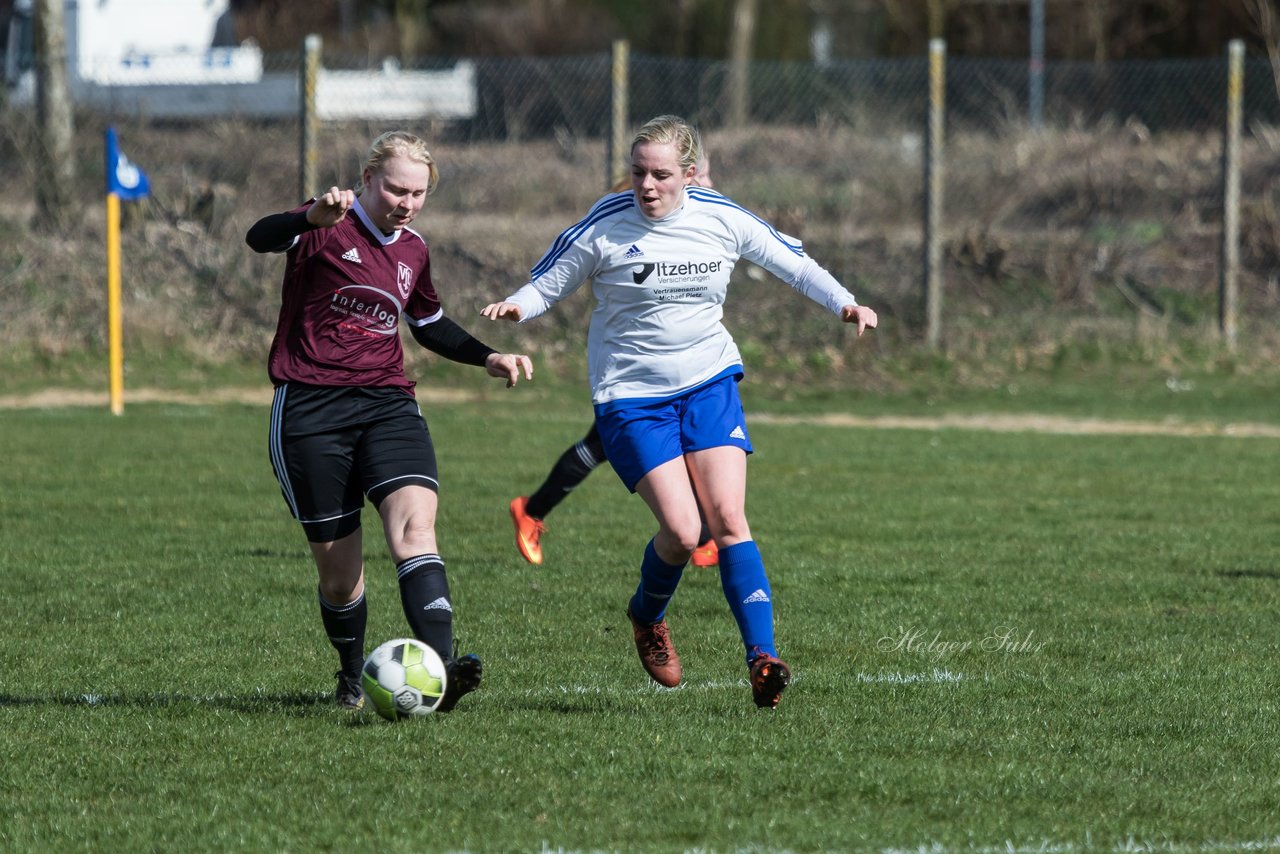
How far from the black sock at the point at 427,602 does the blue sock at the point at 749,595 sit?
951 millimetres

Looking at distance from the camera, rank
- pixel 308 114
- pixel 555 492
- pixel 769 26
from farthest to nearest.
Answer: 1. pixel 769 26
2. pixel 308 114
3. pixel 555 492

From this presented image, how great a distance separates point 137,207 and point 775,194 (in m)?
6.64

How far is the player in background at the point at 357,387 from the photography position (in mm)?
5391

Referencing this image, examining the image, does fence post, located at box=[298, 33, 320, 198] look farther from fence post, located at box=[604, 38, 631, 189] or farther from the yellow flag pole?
fence post, located at box=[604, 38, 631, 189]

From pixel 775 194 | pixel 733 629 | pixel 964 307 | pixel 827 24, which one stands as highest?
pixel 827 24

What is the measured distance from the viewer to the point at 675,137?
5688 millimetres

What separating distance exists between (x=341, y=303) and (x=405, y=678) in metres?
1.21

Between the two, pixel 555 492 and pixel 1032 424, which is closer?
pixel 555 492

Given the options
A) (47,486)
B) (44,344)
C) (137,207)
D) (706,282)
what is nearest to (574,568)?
(706,282)

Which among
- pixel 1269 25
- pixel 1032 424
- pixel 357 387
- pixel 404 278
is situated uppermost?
pixel 1269 25

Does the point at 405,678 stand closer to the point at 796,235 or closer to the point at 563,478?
the point at 563,478

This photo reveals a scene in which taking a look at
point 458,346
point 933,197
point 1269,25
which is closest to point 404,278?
point 458,346

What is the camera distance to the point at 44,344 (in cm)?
1627

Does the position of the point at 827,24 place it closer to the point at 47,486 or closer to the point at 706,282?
the point at 47,486
